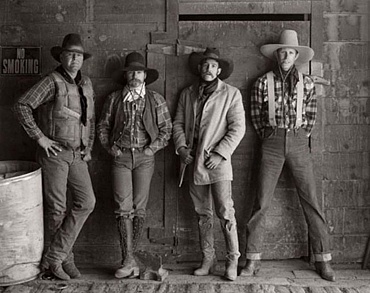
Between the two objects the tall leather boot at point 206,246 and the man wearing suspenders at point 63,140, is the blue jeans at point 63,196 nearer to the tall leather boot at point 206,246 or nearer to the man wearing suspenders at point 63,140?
the man wearing suspenders at point 63,140

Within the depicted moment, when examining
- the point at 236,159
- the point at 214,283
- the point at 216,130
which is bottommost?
the point at 214,283

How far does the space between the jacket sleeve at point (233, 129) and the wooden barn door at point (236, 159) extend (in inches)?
12.1

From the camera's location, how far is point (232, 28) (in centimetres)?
516

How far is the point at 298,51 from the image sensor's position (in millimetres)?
4988

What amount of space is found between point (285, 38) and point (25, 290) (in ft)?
10.9

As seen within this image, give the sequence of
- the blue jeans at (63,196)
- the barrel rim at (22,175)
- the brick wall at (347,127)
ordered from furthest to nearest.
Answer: the brick wall at (347,127) → the blue jeans at (63,196) → the barrel rim at (22,175)

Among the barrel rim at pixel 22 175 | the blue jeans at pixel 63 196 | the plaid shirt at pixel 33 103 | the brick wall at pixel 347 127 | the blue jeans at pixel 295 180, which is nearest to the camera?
the barrel rim at pixel 22 175

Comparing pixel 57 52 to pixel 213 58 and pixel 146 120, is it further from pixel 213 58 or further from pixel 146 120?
pixel 213 58

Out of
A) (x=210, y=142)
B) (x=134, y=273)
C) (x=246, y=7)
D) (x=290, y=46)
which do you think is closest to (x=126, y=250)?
(x=134, y=273)

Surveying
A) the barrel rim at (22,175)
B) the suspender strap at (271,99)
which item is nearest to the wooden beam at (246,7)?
the suspender strap at (271,99)

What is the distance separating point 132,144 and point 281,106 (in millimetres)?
1455

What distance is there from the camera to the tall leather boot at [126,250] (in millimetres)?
4887

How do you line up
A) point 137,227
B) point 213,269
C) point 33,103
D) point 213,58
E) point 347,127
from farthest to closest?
1. point 347,127
2. point 213,269
3. point 137,227
4. point 213,58
5. point 33,103

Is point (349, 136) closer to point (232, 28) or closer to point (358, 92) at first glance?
point (358, 92)
